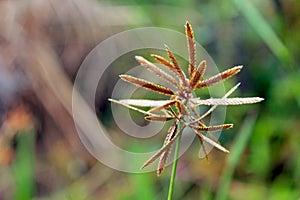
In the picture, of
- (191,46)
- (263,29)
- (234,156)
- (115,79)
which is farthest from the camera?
(115,79)

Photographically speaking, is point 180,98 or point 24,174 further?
point 24,174

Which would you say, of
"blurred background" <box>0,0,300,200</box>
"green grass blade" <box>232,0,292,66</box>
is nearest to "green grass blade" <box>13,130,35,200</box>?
"blurred background" <box>0,0,300,200</box>

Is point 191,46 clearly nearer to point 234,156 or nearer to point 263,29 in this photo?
point 234,156

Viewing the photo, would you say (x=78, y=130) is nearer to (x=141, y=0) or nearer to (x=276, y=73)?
(x=141, y=0)

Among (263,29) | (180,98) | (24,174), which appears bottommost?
(24,174)

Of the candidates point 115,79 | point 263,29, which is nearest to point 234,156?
point 263,29

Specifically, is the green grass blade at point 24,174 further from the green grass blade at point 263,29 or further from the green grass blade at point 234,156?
the green grass blade at point 263,29

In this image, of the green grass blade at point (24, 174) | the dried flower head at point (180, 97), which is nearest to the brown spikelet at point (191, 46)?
the dried flower head at point (180, 97)

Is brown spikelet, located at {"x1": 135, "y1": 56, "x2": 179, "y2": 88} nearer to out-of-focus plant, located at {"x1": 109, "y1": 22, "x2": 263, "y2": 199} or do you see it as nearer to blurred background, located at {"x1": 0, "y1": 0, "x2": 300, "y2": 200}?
out-of-focus plant, located at {"x1": 109, "y1": 22, "x2": 263, "y2": 199}
